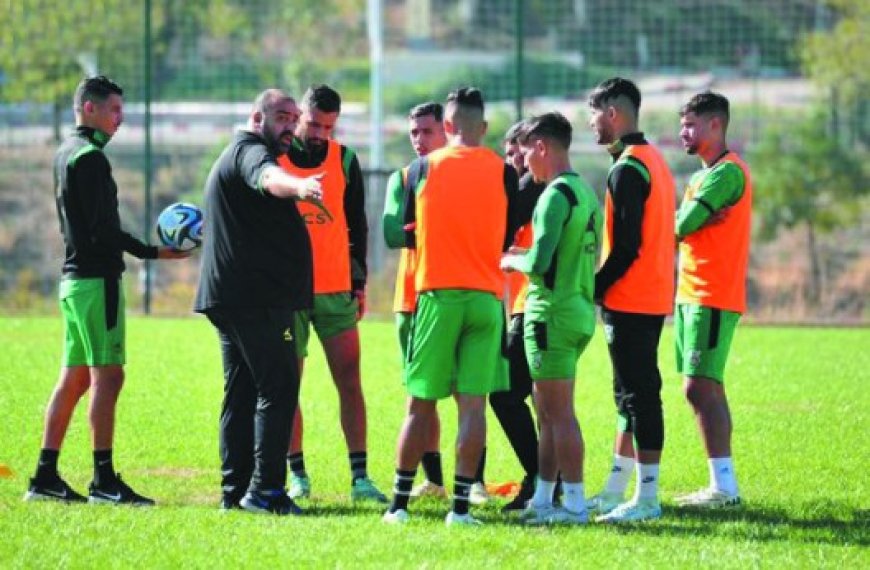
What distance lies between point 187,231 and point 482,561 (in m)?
3.08

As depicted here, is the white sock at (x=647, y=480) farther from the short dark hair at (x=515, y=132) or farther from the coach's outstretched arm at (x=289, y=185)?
the coach's outstretched arm at (x=289, y=185)

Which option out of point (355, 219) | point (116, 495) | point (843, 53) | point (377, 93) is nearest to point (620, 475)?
point (355, 219)

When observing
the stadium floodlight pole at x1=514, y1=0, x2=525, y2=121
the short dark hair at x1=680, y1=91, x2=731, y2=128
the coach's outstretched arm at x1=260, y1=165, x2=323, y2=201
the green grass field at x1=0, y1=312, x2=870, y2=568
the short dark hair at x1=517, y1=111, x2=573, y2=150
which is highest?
the stadium floodlight pole at x1=514, y1=0, x2=525, y2=121

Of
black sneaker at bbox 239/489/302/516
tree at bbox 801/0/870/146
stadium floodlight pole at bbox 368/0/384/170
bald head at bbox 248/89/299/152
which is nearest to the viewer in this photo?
black sneaker at bbox 239/489/302/516

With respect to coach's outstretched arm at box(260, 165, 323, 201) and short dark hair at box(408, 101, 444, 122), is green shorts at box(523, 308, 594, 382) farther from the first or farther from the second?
short dark hair at box(408, 101, 444, 122)

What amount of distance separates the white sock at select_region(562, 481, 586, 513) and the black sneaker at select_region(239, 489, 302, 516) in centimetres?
143

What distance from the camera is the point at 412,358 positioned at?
8.45 metres

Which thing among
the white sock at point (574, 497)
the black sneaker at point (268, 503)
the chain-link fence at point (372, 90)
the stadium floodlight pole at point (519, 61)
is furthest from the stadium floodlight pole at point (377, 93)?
the white sock at point (574, 497)

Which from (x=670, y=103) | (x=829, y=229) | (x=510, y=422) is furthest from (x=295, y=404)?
(x=670, y=103)

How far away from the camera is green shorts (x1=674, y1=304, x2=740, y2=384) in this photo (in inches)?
374

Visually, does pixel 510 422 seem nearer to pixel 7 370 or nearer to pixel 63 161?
pixel 63 161

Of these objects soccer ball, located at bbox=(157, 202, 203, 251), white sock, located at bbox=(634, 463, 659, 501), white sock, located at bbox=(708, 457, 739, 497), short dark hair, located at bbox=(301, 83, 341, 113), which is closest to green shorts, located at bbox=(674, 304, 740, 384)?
white sock, located at bbox=(708, 457, 739, 497)

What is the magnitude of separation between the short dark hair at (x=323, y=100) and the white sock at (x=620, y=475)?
262 cm

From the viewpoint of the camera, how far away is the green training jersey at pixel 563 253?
8359 millimetres
